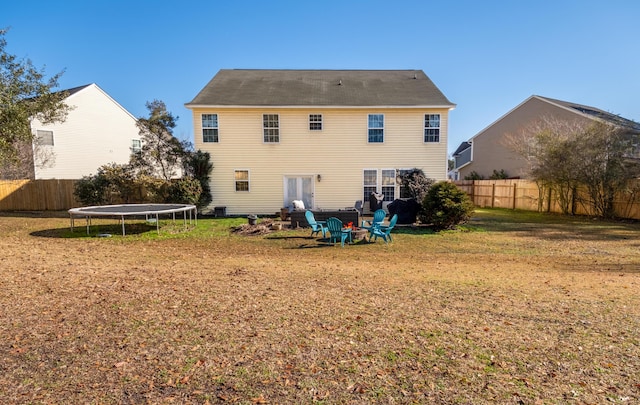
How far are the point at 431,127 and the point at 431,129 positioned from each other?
10cm

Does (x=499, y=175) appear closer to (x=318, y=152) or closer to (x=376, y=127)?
(x=376, y=127)

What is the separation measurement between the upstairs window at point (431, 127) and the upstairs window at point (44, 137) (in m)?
22.8

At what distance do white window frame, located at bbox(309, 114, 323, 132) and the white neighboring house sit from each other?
38.5 feet

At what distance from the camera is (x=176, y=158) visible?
1658 cm

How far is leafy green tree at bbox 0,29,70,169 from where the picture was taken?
12031mm

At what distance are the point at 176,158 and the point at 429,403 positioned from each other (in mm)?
16677

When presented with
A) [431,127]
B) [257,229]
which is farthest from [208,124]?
[431,127]

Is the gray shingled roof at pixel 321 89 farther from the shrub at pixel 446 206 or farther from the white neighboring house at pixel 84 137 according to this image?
the white neighboring house at pixel 84 137

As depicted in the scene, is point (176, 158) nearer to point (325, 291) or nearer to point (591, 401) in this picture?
point (325, 291)

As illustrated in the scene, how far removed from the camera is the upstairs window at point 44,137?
19817 millimetres

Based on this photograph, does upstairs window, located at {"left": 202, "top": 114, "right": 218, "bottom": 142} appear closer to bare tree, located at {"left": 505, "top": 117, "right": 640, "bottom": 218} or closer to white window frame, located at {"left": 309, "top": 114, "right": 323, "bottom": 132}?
white window frame, located at {"left": 309, "top": 114, "right": 323, "bottom": 132}

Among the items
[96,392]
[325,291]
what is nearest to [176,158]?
[325,291]

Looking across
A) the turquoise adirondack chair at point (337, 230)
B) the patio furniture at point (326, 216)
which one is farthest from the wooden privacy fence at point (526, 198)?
the turquoise adirondack chair at point (337, 230)

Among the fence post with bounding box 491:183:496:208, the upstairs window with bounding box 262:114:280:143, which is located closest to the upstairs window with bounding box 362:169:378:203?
the upstairs window with bounding box 262:114:280:143
